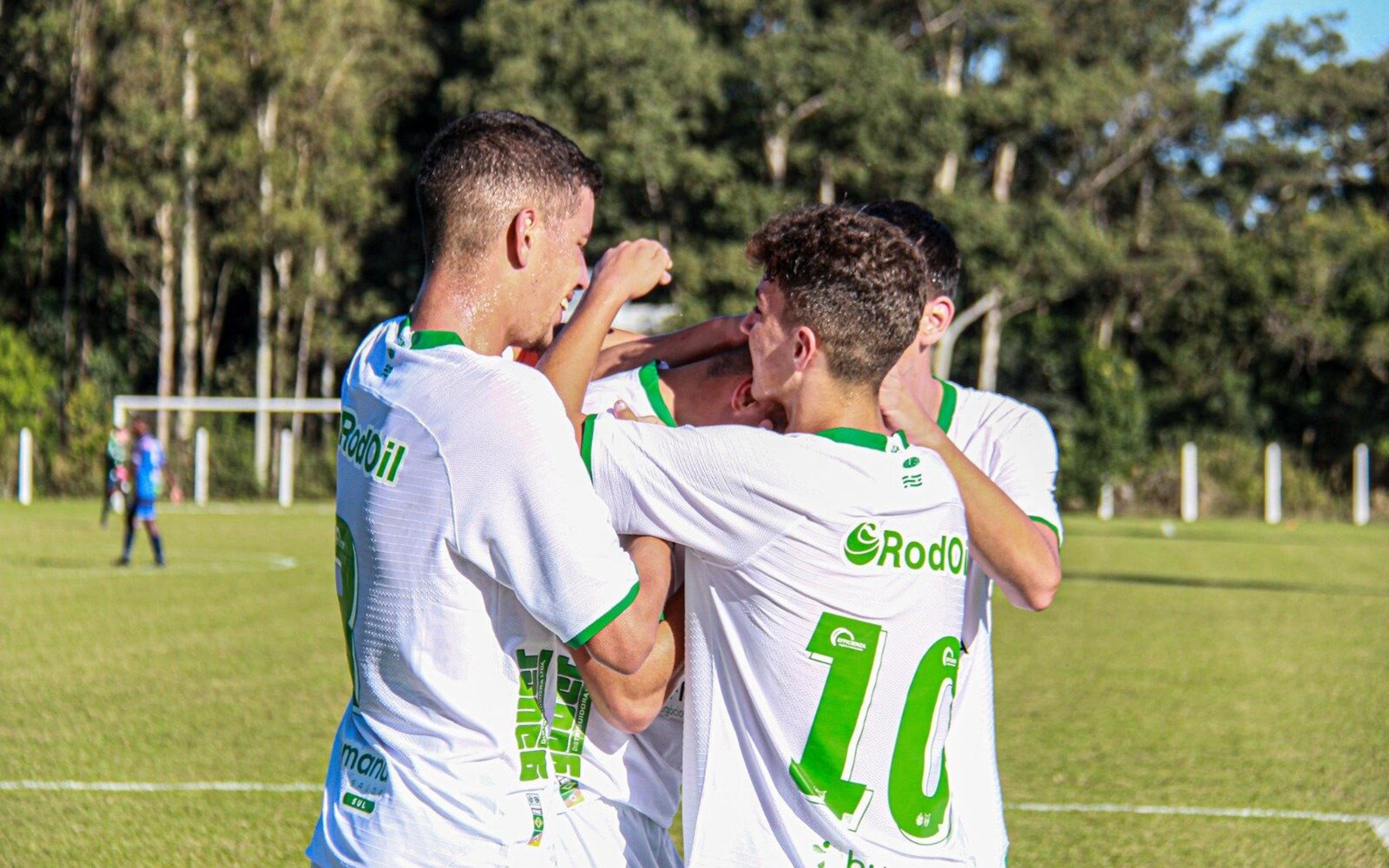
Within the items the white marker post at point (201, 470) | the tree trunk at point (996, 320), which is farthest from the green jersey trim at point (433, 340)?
the tree trunk at point (996, 320)

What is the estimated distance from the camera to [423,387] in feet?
8.63

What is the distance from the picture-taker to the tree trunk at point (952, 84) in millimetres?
47719

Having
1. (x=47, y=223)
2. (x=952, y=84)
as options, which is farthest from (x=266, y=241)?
(x=952, y=84)

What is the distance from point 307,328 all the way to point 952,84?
69.1ft

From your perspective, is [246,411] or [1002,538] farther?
[246,411]

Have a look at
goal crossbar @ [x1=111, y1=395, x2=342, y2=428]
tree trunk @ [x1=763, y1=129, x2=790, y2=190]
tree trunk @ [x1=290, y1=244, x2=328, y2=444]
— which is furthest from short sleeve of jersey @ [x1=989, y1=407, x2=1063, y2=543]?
tree trunk @ [x1=763, y1=129, x2=790, y2=190]

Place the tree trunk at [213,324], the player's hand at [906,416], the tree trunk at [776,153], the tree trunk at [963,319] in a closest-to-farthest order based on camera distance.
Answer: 1. the player's hand at [906,416]
2. the tree trunk at [776,153]
3. the tree trunk at [963,319]
4. the tree trunk at [213,324]

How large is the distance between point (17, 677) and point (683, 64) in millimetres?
35819

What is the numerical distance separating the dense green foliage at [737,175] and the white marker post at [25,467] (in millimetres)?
804

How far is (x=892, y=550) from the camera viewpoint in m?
2.75

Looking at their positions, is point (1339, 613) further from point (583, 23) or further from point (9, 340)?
point (9, 340)

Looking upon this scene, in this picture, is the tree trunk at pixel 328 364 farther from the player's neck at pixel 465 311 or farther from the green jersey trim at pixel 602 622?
the green jersey trim at pixel 602 622

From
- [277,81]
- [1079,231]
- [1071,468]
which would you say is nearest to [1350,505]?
[1071,468]

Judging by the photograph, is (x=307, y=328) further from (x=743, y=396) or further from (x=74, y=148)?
(x=743, y=396)
